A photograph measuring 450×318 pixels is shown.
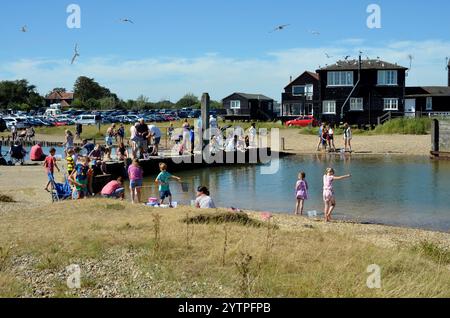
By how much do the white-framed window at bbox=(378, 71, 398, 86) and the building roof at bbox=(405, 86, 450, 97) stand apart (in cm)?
326

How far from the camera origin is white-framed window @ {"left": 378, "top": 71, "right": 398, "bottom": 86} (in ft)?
198

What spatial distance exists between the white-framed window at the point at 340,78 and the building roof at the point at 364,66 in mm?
525

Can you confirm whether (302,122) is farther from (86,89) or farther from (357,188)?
(86,89)

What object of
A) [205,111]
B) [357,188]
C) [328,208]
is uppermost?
[205,111]

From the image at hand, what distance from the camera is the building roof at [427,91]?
6281 cm

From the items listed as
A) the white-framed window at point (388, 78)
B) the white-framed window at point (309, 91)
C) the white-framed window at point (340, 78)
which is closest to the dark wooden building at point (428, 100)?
the white-framed window at point (388, 78)

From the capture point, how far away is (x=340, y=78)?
61.9 meters

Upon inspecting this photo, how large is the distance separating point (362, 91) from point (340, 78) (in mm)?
2587

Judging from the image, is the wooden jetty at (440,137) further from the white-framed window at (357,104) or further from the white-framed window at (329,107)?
the white-framed window at (329,107)

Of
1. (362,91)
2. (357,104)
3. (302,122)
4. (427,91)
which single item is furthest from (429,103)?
(302,122)

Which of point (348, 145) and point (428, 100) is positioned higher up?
point (428, 100)

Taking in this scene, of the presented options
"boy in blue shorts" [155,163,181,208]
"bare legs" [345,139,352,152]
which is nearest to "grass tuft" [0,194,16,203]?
"boy in blue shorts" [155,163,181,208]

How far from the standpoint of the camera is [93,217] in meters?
13.5

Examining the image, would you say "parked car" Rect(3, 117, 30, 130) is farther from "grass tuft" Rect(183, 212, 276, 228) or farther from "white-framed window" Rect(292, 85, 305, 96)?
"grass tuft" Rect(183, 212, 276, 228)
